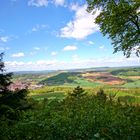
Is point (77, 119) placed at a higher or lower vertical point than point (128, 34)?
lower

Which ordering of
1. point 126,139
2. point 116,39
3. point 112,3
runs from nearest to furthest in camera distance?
point 126,139, point 112,3, point 116,39

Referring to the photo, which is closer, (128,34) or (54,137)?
(54,137)

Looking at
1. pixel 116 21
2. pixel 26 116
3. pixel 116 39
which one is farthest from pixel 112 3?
pixel 26 116

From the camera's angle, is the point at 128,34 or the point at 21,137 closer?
the point at 21,137

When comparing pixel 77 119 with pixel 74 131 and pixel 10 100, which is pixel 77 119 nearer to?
pixel 74 131

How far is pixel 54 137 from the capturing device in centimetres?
1058

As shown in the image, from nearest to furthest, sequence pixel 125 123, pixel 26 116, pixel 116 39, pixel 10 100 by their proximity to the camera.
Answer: pixel 125 123 < pixel 26 116 < pixel 10 100 < pixel 116 39

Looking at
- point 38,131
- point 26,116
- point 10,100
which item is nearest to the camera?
point 38,131

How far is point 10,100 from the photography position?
24.3 meters

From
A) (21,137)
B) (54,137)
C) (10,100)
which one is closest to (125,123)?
(54,137)

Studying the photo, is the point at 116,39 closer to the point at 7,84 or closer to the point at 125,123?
the point at 7,84

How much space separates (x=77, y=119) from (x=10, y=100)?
12504mm

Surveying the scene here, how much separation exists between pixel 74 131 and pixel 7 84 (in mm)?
15238

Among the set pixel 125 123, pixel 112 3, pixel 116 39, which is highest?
pixel 112 3
